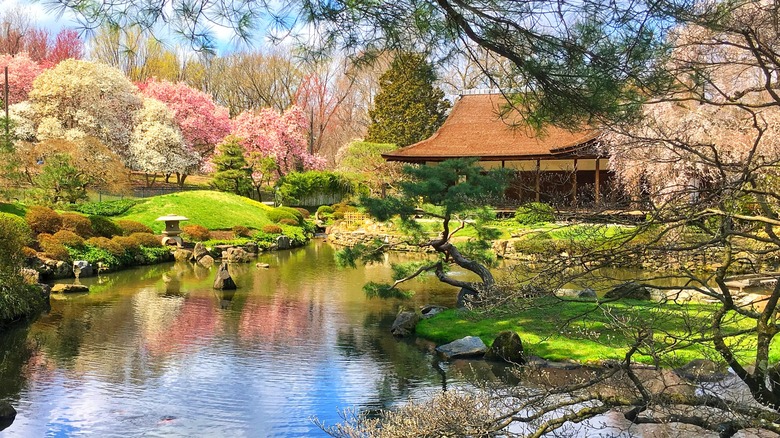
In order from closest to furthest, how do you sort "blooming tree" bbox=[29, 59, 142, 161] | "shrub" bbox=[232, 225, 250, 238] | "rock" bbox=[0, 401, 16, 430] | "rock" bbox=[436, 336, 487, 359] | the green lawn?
"rock" bbox=[0, 401, 16, 430], the green lawn, "rock" bbox=[436, 336, 487, 359], "shrub" bbox=[232, 225, 250, 238], "blooming tree" bbox=[29, 59, 142, 161]

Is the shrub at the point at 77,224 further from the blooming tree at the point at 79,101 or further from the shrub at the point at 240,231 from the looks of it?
the blooming tree at the point at 79,101

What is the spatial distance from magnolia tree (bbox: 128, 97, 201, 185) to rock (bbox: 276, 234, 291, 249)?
10.4 m

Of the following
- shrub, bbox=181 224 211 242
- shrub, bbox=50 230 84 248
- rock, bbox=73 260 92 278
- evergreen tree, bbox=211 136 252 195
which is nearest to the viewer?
rock, bbox=73 260 92 278

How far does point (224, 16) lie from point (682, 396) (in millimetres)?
3666

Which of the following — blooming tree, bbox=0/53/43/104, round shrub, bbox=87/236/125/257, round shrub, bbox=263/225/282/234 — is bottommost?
round shrub, bbox=87/236/125/257

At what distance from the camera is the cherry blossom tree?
3362cm

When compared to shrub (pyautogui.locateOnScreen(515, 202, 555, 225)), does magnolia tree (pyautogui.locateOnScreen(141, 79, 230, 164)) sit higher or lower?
higher

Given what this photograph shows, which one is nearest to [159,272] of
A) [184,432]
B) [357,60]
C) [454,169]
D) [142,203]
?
[142,203]

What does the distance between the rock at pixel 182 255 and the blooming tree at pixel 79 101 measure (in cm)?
1032

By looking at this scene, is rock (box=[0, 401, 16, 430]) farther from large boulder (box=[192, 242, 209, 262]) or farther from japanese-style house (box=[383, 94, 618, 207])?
japanese-style house (box=[383, 94, 618, 207])

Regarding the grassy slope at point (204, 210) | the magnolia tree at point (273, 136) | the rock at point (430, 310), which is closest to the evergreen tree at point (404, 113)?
the magnolia tree at point (273, 136)

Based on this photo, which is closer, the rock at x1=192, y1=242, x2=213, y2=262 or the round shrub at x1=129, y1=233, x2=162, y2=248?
the round shrub at x1=129, y1=233, x2=162, y2=248

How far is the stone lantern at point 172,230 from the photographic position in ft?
67.4

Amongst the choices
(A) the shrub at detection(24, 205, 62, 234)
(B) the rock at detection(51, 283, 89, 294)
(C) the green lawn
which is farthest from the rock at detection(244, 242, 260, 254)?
(C) the green lawn
